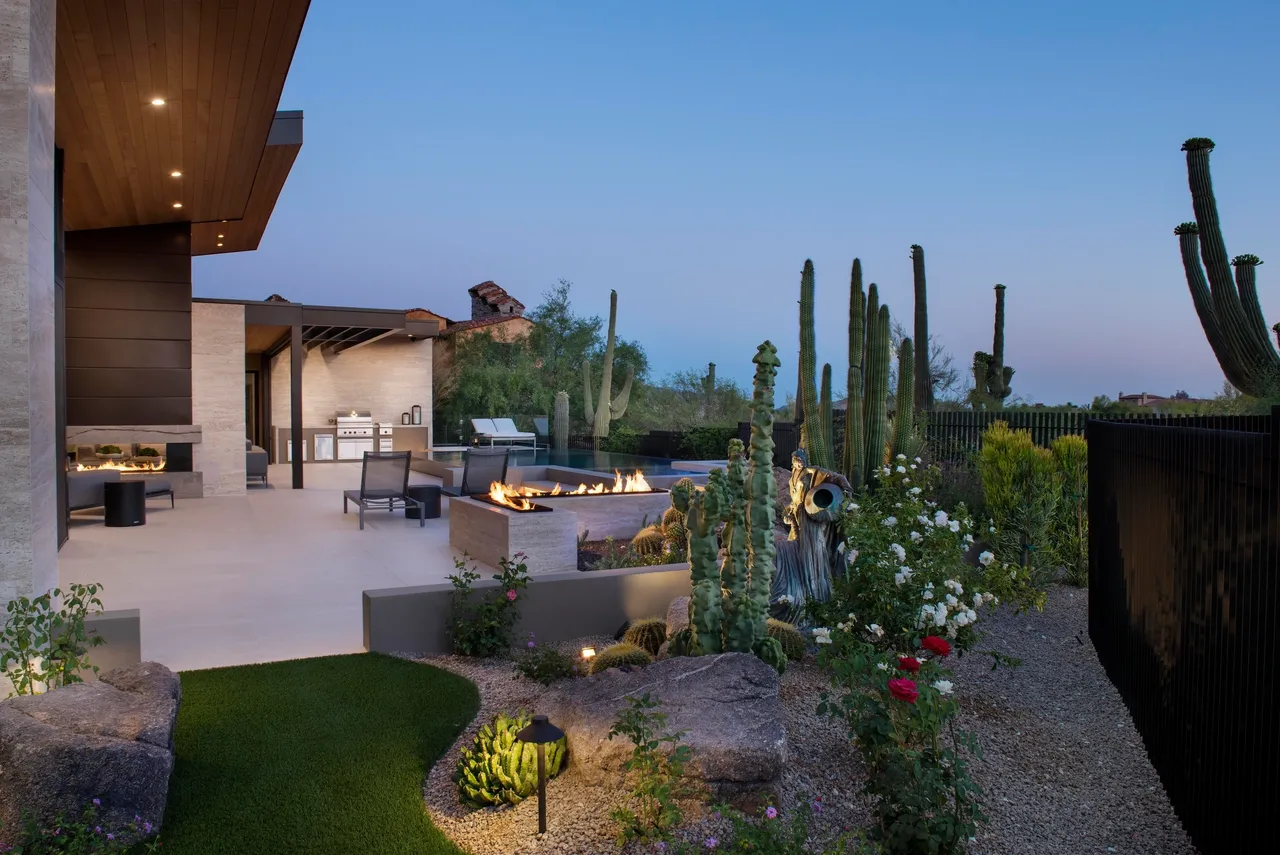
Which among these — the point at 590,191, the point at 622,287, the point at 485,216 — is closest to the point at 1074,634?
the point at 590,191

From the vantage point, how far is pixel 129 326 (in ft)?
40.2

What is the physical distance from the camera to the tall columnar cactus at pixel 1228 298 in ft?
35.6

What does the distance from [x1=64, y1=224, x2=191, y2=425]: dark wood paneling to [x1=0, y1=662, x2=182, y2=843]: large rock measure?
1074 centimetres

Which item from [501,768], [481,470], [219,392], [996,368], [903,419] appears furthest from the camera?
[996,368]

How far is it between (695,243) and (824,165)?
16701mm

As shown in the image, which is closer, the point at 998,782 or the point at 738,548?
the point at 998,782

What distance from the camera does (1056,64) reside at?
491 inches

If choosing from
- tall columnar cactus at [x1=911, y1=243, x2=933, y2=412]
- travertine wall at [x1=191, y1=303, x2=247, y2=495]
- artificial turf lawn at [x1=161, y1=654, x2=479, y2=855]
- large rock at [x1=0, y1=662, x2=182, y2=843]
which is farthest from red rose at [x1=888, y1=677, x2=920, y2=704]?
tall columnar cactus at [x1=911, y1=243, x2=933, y2=412]

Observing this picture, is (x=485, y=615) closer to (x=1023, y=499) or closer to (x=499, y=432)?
(x=1023, y=499)

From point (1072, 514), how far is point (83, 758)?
671 cm

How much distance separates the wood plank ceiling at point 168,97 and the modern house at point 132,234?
2cm

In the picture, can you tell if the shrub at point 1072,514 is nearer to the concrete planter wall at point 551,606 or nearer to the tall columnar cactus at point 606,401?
the concrete planter wall at point 551,606

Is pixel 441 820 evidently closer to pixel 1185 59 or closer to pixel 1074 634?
pixel 1074 634

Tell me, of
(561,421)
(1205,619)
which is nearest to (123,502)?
(1205,619)
